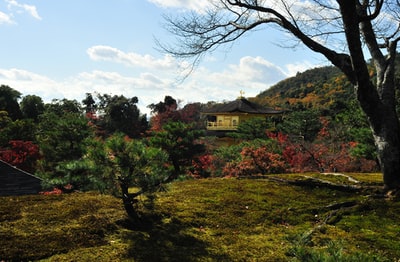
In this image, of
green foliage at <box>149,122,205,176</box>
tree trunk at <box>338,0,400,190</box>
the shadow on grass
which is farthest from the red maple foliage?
tree trunk at <box>338,0,400,190</box>

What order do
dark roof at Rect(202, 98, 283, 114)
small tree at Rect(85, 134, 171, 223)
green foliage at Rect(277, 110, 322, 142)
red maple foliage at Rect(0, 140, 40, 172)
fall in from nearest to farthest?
1. small tree at Rect(85, 134, 171, 223)
2. red maple foliage at Rect(0, 140, 40, 172)
3. green foliage at Rect(277, 110, 322, 142)
4. dark roof at Rect(202, 98, 283, 114)

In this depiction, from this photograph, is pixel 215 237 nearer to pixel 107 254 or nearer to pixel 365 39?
pixel 107 254

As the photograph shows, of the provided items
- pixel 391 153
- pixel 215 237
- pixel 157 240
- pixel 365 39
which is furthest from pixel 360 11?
pixel 157 240

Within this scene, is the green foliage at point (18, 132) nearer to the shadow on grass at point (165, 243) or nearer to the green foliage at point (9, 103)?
the green foliage at point (9, 103)

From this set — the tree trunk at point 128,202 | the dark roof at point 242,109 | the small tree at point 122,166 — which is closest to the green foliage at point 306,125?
the dark roof at point 242,109

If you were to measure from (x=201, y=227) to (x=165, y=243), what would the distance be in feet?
2.12

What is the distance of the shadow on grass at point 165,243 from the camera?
2721 millimetres

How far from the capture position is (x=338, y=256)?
1.43m

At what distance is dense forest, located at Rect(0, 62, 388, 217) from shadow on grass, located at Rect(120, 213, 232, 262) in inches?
16.1

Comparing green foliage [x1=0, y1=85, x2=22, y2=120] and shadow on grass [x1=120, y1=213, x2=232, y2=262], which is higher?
green foliage [x1=0, y1=85, x2=22, y2=120]

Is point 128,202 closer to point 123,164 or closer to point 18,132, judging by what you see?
point 123,164

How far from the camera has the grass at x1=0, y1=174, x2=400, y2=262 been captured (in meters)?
2.71

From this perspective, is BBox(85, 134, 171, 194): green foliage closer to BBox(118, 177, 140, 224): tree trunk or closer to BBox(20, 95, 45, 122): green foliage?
BBox(118, 177, 140, 224): tree trunk

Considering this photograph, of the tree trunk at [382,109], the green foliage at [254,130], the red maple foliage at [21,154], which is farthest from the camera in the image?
the green foliage at [254,130]
